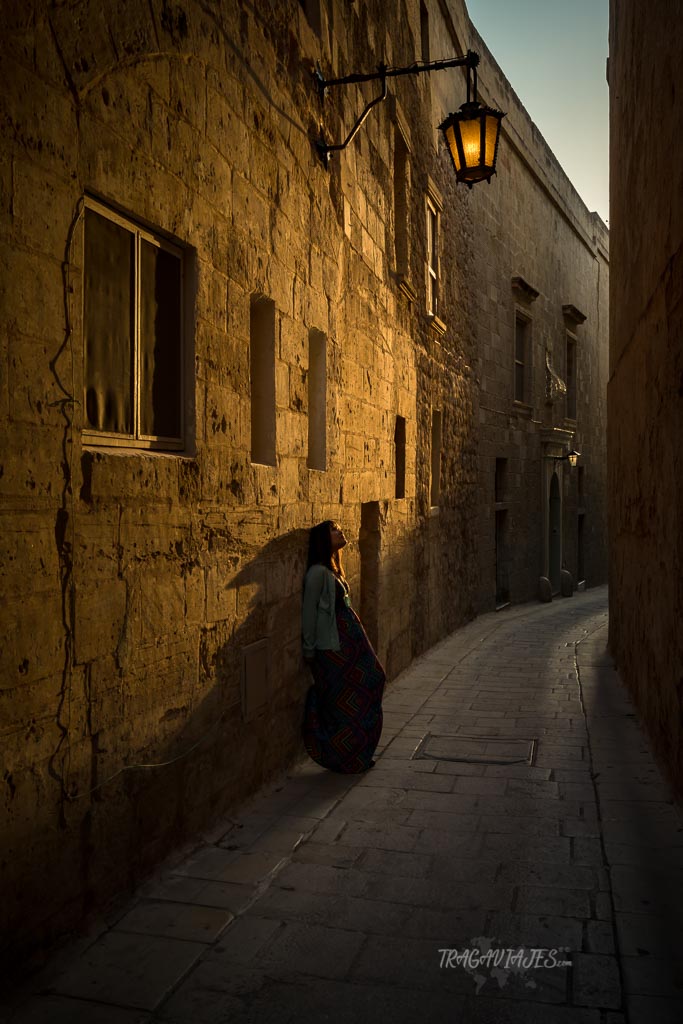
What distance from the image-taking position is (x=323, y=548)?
5926 millimetres

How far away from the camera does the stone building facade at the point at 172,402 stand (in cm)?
295

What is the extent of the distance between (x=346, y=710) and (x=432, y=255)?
7695 millimetres

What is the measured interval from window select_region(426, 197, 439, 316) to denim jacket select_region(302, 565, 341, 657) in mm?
6186

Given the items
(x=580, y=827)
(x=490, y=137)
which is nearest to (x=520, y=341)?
(x=490, y=137)

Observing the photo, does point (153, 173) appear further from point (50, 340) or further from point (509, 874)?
point (509, 874)

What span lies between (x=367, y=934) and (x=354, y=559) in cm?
443

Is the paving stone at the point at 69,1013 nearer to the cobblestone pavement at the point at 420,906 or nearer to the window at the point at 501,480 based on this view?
the cobblestone pavement at the point at 420,906

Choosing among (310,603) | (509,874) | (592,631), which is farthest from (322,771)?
(592,631)

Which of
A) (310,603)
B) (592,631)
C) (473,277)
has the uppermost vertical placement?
(473,277)

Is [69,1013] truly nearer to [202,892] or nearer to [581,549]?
[202,892]

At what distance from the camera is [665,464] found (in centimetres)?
569

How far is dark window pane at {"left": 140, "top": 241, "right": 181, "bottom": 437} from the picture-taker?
3.90 metres

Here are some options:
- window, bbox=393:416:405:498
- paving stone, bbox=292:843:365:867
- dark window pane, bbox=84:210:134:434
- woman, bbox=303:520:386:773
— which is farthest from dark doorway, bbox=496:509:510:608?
dark window pane, bbox=84:210:134:434

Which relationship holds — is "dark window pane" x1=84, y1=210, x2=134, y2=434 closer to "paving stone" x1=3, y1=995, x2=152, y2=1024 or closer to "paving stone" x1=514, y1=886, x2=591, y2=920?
"paving stone" x1=3, y1=995, x2=152, y2=1024
